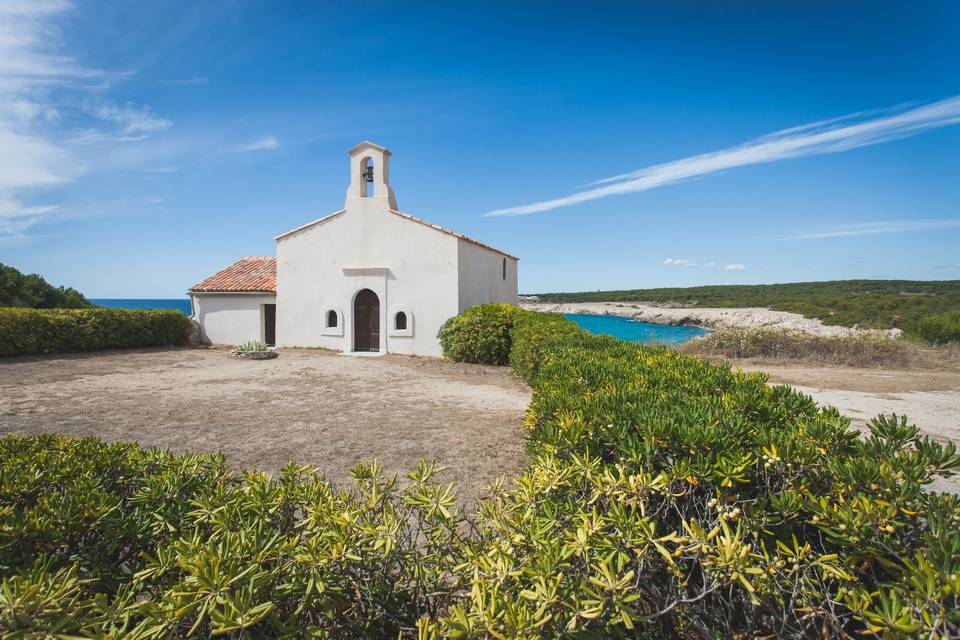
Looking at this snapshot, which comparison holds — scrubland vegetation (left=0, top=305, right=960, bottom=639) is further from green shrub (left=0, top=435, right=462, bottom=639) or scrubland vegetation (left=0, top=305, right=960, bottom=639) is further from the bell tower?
the bell tower

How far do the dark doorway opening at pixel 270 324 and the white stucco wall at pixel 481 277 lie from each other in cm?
868

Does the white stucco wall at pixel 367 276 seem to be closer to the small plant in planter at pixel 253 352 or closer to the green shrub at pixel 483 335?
the green shrub at pixel 483 335

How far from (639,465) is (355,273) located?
1600cm

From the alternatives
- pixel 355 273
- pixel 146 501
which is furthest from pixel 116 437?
pixel 355 273

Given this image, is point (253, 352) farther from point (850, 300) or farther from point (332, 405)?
point (850, 300)

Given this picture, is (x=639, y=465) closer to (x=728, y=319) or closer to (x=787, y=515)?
(x=787, y=515)

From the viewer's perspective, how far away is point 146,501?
2180 millimetres

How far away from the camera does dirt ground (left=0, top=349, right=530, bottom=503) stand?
236 inches

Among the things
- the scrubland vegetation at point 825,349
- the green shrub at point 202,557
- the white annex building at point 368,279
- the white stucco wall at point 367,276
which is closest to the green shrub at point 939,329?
the scrubland vegetation at point 825,349

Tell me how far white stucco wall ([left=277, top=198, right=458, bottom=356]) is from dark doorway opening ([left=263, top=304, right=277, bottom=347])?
5.02 ft

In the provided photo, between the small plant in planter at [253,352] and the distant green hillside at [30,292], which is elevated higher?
the distant green hillside at [30,292]

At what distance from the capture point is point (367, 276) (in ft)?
55.7

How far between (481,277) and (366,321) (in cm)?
516

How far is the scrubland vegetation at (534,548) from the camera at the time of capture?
4.71 feet
